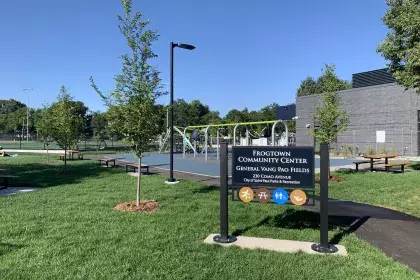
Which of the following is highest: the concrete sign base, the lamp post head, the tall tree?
the tall tree

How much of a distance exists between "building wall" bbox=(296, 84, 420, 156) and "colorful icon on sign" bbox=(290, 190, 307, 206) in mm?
24778

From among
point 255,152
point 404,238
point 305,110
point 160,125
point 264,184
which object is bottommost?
point 404,238

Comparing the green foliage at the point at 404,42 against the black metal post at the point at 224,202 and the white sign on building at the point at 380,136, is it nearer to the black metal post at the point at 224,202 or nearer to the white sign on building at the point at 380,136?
the black metal post at the point at 224,202

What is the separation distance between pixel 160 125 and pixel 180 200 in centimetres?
194

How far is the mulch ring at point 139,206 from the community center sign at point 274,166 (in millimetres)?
2764

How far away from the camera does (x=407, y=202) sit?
919 centimetres

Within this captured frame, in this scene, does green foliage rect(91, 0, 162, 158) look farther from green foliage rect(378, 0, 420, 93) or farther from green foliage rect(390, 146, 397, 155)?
green foliage rect(390, 146, 397, 155)

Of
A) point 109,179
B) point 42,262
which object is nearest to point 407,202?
point 42,262

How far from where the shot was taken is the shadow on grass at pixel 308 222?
643cm

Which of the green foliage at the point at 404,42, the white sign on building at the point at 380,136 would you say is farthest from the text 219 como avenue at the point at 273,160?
the white sign on building at the point at 380,136

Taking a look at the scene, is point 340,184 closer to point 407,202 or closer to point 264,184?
point 407,202

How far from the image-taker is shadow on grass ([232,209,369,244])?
643 cm

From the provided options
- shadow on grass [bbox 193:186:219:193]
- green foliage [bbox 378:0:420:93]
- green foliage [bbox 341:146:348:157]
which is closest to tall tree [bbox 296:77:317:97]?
green foliage [bbox 341:146:348:157]

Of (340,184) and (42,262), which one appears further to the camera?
(340,184)
